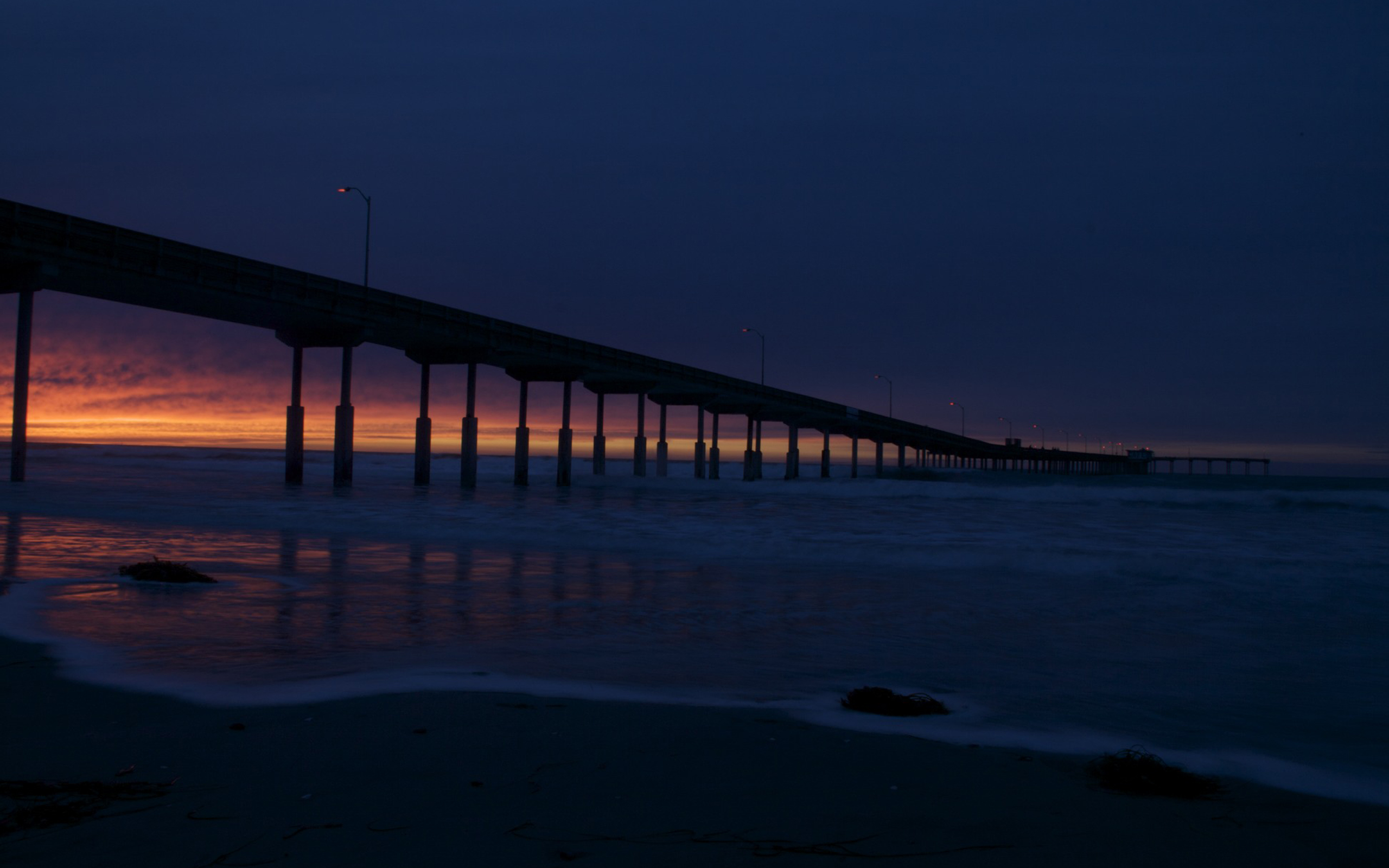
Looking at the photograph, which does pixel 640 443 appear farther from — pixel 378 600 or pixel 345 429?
pixel 378 600

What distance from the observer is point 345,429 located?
152ft

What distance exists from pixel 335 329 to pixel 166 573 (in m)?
35.3

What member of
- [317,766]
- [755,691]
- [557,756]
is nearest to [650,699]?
[755,691]

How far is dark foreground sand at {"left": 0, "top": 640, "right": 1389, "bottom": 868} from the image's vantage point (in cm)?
330

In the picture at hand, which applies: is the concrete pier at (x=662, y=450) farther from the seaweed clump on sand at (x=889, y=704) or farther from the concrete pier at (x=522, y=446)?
the seaweed clump on sand at (x=889, y=704)

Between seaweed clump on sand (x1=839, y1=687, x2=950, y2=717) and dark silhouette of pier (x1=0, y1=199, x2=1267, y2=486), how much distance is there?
1382 inches

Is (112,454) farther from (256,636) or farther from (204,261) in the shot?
(256,636)

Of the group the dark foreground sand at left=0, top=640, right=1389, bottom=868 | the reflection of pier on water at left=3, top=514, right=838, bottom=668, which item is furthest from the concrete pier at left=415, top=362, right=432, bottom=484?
the dark foreground sand at left=0, top=640, right=1389, bottom=868

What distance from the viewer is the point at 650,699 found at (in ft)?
19.2

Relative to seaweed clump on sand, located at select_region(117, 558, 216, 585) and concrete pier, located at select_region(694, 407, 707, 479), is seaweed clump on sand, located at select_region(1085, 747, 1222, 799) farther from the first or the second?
concrete pier, located at select_region(694, 407, 707, 479)

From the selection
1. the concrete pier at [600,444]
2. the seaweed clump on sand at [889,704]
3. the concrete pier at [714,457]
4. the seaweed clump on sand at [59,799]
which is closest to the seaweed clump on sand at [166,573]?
the seaweed clump on sand at [59,799]

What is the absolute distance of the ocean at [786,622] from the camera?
5824mm

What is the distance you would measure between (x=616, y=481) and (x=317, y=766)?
63932 mm

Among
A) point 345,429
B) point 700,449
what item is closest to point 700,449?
point 700,449
